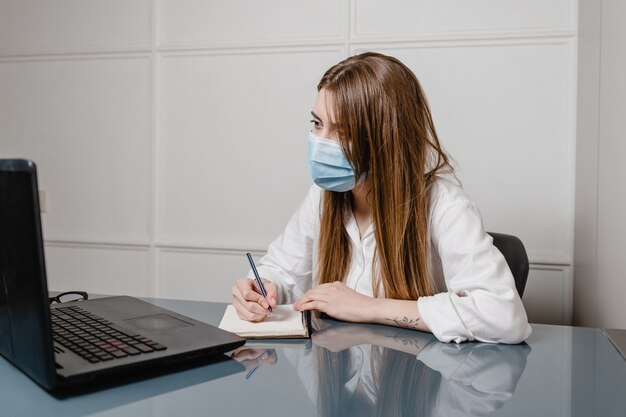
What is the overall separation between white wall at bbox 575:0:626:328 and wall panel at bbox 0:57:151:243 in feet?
5.82

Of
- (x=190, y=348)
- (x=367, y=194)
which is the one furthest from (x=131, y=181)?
(x=190, y=348)

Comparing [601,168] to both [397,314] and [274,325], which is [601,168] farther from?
[274,325]

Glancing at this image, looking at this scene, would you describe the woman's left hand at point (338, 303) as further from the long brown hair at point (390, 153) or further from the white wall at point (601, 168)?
the white wall at point (601, 168)

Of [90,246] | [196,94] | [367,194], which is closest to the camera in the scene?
[367,194]

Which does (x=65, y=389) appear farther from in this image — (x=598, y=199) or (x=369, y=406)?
(x=598, y=199)

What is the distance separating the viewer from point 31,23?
272 centimetres

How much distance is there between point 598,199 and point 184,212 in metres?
1.66

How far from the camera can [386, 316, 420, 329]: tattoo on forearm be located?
1.06 meters

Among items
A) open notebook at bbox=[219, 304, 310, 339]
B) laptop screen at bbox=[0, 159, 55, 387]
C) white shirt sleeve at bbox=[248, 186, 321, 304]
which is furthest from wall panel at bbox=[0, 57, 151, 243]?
laptop screen at bbox=[0, 159, 55, 387]

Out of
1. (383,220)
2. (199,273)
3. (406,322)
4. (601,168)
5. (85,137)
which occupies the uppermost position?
(85,137)

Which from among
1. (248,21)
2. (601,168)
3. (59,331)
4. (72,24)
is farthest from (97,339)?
(72,24)

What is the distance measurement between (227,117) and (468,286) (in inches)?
64.6

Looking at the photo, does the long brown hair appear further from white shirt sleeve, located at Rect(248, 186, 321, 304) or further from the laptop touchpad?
the laptop touchpad

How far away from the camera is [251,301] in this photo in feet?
3.75
